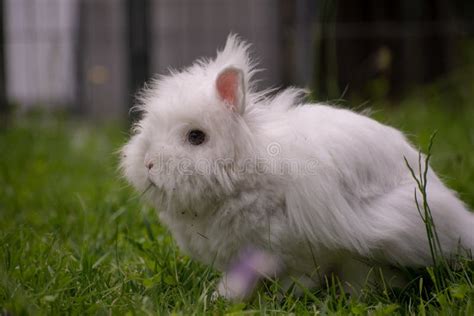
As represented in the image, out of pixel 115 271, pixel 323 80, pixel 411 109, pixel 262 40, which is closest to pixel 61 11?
pixel 262 40

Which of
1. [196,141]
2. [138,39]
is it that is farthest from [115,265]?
[138,39]

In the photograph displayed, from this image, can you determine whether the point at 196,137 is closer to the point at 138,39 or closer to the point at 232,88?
the point at 232,88

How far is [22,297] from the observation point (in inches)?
58.9

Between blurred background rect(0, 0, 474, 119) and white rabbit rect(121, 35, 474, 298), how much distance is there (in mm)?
3718

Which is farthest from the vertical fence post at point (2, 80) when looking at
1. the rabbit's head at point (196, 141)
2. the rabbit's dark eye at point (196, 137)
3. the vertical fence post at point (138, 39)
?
the rabbit's dark eye at point (196, 137)

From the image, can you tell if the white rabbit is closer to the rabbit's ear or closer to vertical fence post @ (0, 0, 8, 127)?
the rabbit's ear

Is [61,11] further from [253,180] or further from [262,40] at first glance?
[253,180]

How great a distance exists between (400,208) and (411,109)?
312 centimetres

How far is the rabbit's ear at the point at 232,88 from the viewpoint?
164 cm

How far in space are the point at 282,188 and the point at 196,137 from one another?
0.29 meters

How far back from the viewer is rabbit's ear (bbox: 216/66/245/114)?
164 cm

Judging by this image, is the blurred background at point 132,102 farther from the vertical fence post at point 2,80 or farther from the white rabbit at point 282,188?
the white rabbit at point 282,188

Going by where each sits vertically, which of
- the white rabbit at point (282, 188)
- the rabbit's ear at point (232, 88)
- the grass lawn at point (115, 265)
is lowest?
the grass lawn at point (115, 265)

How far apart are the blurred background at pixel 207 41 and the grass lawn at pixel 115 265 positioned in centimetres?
241
